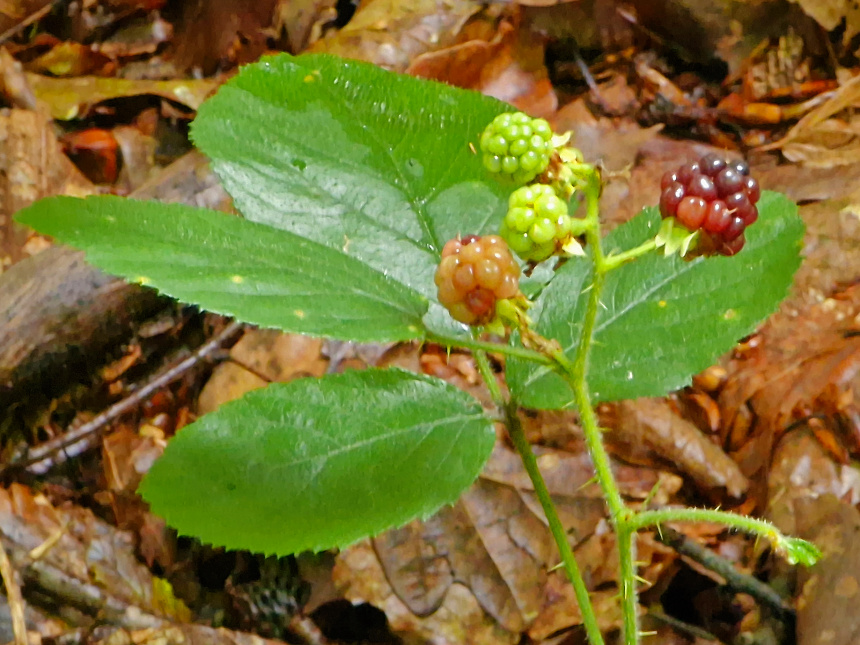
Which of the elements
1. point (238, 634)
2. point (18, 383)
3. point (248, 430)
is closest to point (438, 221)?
point (248, 430)

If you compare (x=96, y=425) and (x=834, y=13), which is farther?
(x=834, y=13)

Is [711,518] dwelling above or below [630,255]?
below

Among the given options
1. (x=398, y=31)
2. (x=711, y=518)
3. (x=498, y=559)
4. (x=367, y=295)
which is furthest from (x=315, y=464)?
(x=398, y=31)

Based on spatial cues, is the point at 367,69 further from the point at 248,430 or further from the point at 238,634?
the point at 238,634

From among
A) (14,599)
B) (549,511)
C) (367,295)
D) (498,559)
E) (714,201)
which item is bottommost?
(498,559)

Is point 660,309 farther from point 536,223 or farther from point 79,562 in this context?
point 79,562

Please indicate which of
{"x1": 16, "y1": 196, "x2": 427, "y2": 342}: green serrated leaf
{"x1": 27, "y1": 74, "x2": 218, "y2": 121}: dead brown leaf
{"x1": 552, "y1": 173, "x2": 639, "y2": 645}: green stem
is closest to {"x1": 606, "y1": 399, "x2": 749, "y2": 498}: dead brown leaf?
{"x1": 552, "y1": 173, "x2": 639, "y2": 645}: green stem

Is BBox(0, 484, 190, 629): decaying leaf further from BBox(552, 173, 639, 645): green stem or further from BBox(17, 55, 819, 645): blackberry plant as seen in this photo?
BBox(552, 173, 639, 645): green stem
